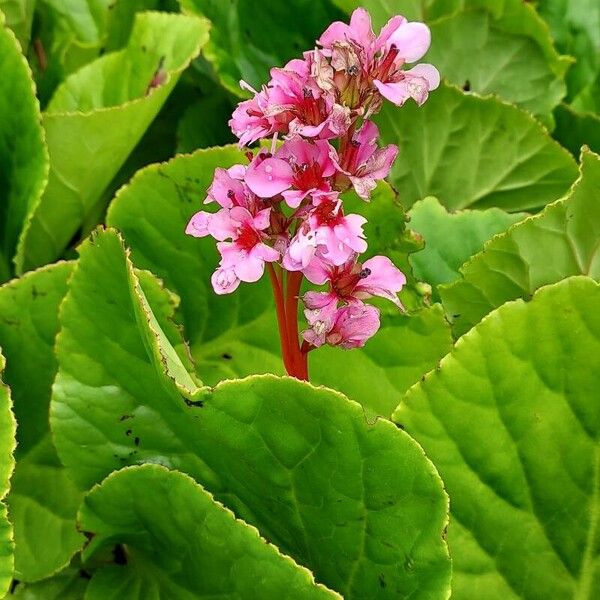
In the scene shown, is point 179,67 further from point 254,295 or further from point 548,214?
point 548,214

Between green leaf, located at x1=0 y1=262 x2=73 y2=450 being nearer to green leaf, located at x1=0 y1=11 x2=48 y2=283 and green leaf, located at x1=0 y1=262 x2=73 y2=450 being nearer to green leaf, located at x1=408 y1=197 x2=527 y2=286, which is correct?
green leaf, located at x1=0 y1=11 x2=48 y2=283

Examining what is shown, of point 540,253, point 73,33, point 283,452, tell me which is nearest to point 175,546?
point 283,452

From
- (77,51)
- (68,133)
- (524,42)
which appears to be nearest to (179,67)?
(68,133)

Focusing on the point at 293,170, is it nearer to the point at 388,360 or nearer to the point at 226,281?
the point at 226,281

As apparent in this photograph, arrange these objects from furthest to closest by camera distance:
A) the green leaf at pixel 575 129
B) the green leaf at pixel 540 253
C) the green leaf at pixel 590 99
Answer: the green leaf at pixel 590 99 → the green leaf at pixel 575 129 → the green leaf at pixel 540 253

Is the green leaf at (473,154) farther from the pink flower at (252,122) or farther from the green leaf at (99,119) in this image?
the pink flower at (252,122)

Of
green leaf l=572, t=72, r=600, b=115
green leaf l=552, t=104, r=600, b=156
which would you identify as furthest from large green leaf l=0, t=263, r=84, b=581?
green leaf l=572, t=72, r=600, b=115

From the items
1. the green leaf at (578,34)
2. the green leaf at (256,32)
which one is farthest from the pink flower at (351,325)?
the green leaf at (578,34)
